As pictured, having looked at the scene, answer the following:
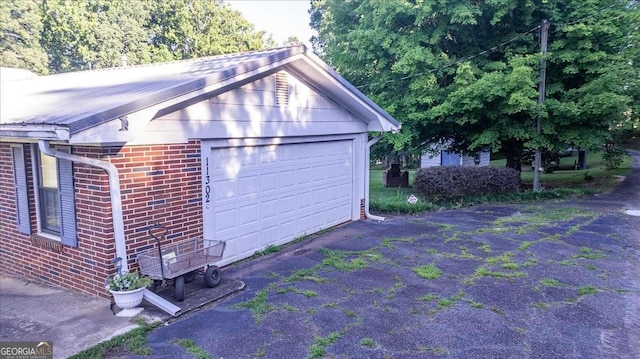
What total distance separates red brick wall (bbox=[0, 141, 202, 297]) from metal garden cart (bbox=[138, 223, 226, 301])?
15 cm

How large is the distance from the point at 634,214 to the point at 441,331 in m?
8.59

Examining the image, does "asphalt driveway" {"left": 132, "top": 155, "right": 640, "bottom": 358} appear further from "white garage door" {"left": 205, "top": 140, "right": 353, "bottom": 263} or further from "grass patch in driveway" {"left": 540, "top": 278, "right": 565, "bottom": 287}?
"white garage door" {"left": 205, "top": 140, "right": 353, "bottom": 263}

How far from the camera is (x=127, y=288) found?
15.8 ft

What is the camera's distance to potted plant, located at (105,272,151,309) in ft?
15.7

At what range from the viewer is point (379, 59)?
14.1m

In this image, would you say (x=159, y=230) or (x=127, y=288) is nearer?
(x=127, y=288)

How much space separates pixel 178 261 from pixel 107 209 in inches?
41.0

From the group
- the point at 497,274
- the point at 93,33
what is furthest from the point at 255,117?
the point at 93,33

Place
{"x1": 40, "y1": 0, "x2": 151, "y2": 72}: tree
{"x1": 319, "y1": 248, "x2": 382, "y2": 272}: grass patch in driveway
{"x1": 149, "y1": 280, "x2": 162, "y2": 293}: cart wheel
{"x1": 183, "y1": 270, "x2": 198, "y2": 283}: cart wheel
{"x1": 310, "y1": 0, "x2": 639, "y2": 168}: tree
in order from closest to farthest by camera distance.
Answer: {"x1": 149, "y1": 280, "x2": 162, "y2": 293}: cart wheel
{"x1": 183, "y1": 270, "x2": 198, "y2": 283}: cart wheel
{"x1": 319, "y1": 248, "x2": 382, "y2": 272}: grass patch in driveway
{"x1": 310, "y1": 0, "x2": 639, "y2": 168}: tree
{"x1": 40, "y1": 0, "x2": 151, "y2": 72}: tree

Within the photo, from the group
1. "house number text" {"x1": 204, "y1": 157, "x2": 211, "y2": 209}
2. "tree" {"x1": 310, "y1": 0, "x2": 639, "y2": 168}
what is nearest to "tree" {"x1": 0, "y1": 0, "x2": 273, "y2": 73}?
"tree" {"x1": 310, "y1": 0, "x2": 639, "y2": 168}

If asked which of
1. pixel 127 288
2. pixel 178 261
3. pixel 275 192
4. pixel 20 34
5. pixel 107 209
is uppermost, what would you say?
pixel 20 34

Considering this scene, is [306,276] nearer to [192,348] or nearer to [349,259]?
[349,259]

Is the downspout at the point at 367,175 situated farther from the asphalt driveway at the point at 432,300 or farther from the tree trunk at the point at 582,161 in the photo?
the tree trunk at the point at 582,161

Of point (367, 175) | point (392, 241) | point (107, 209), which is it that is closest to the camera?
point (107, 209)
